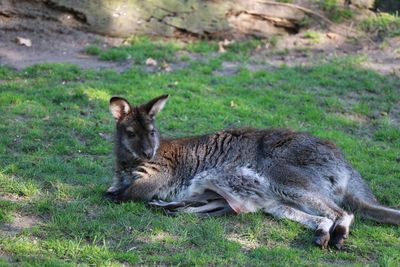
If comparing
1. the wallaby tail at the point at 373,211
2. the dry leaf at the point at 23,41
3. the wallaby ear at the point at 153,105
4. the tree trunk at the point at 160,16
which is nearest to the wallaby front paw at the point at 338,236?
the wallaby tail at the point at 373,211

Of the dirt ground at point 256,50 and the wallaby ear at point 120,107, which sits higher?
the wallaby ear at point 120,107

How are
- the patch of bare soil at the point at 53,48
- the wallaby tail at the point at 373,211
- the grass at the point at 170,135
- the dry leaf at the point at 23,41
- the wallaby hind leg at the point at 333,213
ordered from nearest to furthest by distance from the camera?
the grass at the point at 170,135 → the wallaby hind leg at the point at 333,213 → the wallaby tail at the point at 373,211 → the patch of bare soil at the point at 53,48 → the dry leaf at the point at 23,41

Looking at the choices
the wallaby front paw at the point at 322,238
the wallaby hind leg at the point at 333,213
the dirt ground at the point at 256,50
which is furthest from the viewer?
the dirt ground at the point at 256,50

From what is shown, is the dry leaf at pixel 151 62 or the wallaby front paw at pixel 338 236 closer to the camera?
the wallaby front paw at pixel 338 236

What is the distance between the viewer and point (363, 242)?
680 centimetres

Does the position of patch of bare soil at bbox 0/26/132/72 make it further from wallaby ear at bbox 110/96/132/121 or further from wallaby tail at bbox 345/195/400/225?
wallaby tail at bbox 345/195/400/225

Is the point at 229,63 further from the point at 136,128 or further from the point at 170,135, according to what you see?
the point at 136,128

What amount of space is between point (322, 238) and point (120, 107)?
2.79 m

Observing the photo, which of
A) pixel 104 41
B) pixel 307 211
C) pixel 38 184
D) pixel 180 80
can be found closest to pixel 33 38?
pixel 104 41

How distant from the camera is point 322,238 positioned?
21.8ft

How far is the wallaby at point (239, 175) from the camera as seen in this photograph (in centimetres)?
724

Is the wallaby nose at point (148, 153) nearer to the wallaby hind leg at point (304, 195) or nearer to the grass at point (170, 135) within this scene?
the grass at point (170, 135)

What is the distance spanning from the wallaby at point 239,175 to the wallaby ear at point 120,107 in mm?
Answer: 11

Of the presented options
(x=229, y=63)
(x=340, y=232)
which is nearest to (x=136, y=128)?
(x=340, y=232)
